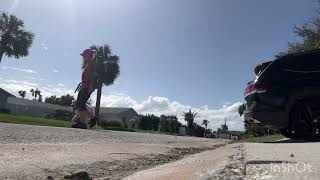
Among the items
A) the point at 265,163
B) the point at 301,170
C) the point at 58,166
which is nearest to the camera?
the point at 301,170

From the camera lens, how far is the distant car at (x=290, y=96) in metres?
Answer: 9.32

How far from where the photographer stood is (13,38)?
5203 cm

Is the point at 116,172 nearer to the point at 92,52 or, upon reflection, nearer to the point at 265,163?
the point at 265,163

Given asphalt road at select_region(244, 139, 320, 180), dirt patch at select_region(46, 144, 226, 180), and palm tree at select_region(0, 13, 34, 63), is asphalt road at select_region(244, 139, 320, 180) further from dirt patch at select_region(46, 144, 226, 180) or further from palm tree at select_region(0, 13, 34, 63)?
palm tree at select_region(0, 13, 34, 63)

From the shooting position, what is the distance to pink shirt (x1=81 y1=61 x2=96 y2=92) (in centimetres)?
1173

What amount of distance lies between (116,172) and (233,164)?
1.27 m

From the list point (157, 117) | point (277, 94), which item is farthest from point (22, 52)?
point (277, 94)

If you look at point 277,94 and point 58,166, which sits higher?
point 277,94

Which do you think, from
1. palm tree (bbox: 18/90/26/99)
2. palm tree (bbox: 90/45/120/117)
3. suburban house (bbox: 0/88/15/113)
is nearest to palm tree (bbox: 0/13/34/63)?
palm tree (bbox: 90/45/120/117)

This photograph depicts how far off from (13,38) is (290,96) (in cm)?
4658

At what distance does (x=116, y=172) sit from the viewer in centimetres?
523

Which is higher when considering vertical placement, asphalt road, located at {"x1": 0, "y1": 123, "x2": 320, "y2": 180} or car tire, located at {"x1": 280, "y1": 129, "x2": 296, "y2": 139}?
car tire, located at {"x1": 280, "y1": 129, "x2": 296, "y2": 139}

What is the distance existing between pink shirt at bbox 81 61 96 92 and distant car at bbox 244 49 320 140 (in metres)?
3.99

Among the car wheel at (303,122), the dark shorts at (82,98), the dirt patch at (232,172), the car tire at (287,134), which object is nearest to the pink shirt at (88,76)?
the dark shorts at (82,98)
